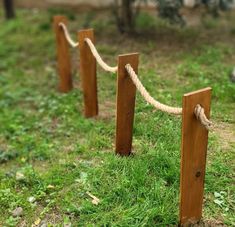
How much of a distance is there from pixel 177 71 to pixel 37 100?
1.89 m

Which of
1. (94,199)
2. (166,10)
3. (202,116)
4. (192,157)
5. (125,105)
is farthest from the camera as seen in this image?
(166,10)

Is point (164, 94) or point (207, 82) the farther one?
point (207, 82)

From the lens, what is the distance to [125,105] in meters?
3.65

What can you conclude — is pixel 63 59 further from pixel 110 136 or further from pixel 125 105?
pixel 125 105

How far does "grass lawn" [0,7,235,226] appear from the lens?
3.21m

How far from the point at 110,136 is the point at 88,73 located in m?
0.79

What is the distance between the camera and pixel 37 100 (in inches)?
234

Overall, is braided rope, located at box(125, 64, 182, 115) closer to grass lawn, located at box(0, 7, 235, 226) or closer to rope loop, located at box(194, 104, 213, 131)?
rope loop, located at box(194, 104, 213, 131)

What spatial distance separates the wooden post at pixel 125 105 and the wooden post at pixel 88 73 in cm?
115

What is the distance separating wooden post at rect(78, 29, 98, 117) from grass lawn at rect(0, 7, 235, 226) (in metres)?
0.15

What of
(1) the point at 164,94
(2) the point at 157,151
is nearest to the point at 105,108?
(1) the point at 164,94

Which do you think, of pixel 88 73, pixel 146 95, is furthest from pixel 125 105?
pixel 88 73

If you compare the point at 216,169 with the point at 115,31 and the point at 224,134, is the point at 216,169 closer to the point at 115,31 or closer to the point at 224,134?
the point at 224,134

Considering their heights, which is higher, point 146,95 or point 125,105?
point 146,95
